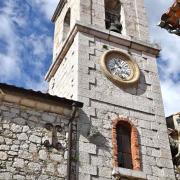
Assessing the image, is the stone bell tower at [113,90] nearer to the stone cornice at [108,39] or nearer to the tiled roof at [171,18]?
the stone cornice at [108,39]

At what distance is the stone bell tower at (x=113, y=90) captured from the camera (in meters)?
10.9

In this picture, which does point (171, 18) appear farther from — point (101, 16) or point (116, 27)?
point (101, 16)

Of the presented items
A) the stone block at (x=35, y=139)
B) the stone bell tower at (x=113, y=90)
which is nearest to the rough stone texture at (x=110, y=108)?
the stone bell tower at (x=113, y=90)

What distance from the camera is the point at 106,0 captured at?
16.0 metres

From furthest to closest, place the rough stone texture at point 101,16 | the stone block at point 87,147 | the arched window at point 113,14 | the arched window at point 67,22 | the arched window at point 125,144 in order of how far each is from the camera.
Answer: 1. the arched window at point 67,22
2. the arched window at point 113,14
3. the rough stone texture at point 101,16
4. the arched window at point 125,144
5. the stone block at point 87,147

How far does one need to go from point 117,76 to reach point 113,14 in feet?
12.4

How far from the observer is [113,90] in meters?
12.5

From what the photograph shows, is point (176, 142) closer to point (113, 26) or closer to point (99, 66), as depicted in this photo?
point (99, 66)

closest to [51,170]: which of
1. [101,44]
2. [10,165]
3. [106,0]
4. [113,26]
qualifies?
[10,165]

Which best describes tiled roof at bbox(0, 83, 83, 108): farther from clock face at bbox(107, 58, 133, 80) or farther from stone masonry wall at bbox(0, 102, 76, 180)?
clock face at bbox(107, 58, 133, 80)

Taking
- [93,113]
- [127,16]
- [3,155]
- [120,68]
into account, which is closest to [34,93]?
[93,113]

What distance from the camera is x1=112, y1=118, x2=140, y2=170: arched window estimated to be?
11109mm

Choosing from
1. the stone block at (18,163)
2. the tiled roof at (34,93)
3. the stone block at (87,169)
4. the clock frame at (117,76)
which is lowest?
the stone block at (18,163)

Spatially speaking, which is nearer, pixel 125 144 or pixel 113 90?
pixel 125 144
